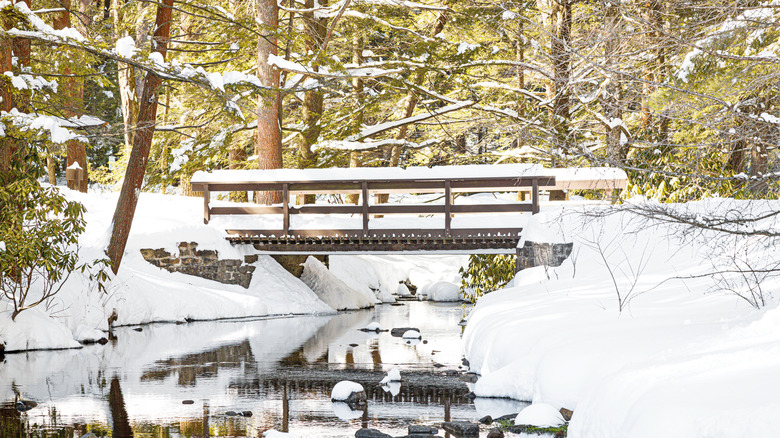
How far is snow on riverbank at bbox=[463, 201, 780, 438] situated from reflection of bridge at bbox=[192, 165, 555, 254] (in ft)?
9.94

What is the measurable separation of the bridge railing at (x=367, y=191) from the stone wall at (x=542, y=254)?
795mm

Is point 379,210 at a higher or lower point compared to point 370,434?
higher

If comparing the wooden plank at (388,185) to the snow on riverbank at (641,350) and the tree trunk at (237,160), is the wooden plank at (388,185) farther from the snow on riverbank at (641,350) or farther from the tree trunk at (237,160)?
the tree trunk at (237,160)

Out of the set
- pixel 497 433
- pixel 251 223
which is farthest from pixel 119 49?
pixel 251 223

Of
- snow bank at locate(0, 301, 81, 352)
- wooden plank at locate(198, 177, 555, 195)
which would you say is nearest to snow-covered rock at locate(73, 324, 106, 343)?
snow bank at locate(0, 301, 81, 352)

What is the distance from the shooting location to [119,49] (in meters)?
8.55

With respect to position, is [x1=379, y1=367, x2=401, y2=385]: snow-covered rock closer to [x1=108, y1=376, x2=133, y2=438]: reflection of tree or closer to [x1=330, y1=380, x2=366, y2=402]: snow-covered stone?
[x1=330, y1=380, x2=366, y2=402]: snow-covered stone

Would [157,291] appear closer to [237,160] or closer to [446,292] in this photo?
[237,160]

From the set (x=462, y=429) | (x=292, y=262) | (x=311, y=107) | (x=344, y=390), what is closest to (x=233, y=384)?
(x=344, y=390)

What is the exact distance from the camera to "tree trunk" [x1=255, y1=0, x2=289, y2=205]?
14797 millimetres

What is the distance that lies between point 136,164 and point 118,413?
7.01m

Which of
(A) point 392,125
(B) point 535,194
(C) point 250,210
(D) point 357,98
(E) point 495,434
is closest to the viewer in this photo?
(E) point 495,434

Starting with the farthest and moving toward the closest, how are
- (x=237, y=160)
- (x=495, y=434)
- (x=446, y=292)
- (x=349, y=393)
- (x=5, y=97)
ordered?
(x=237, y=160), (x=446, y=292), (x=5, y=97), (x=349, y=393), (x=495, y=434)

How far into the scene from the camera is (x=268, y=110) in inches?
571
